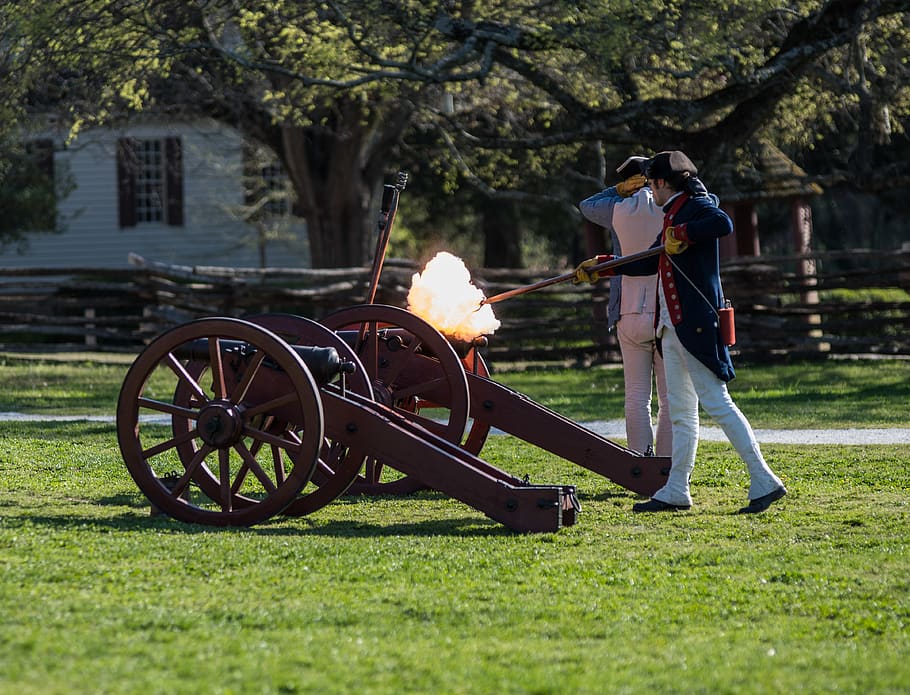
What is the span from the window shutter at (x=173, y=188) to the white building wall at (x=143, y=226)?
15 cm

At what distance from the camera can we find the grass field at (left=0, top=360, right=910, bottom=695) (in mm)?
4426

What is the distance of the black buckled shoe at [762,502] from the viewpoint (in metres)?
7.81

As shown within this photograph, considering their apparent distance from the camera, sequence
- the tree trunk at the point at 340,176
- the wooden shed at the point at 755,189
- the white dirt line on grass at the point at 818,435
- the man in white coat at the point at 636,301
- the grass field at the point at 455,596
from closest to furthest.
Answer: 1. the grass field at the point at 455,596
2. the man in white coat at the point at 636,301
3. the white dirt line on grass at the point at 818,435
4. the wooden shed at the point at 755,189
5. the tree trunk at the point at 340,176

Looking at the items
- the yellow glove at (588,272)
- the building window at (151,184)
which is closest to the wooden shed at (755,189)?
the yellow glove at (588,272)

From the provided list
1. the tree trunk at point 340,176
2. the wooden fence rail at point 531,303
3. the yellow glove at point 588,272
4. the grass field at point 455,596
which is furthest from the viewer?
the tree trunk at point 340,176

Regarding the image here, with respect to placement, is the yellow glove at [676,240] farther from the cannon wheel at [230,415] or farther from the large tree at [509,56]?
the large tree at [509,56]

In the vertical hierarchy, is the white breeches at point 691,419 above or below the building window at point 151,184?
below

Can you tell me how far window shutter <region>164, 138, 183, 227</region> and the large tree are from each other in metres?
8.03

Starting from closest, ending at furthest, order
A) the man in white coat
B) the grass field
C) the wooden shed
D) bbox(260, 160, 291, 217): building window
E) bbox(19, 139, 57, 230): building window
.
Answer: the grass field, the man in white coat, the wooden shed, bbox(19, 139, 57, 230): building window, bbox(260, 160, 291, 217): building window

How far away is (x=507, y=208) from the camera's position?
3192 centimetres

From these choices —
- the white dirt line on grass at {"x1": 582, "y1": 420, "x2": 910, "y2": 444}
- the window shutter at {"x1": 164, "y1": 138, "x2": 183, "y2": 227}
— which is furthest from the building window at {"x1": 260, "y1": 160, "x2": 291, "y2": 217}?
the white dirt line on grass at {"x1": 582, "y1": 420, "x2": 910, "y2": 444}

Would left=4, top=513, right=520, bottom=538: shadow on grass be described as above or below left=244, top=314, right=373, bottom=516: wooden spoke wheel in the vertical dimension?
below

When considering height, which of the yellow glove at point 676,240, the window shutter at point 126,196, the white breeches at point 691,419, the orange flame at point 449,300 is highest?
the window shutter at point 126,196

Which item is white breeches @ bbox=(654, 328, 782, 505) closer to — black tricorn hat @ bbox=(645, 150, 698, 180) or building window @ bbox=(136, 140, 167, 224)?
black tricorn hat @ bbox=(645, 150, 698, 180)
